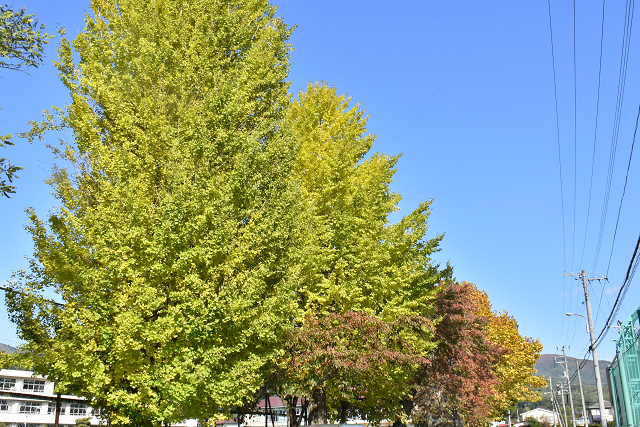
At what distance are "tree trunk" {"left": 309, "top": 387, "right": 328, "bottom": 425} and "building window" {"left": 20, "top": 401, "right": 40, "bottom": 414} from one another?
38309 millimetres

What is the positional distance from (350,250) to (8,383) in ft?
141

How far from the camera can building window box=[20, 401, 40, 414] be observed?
42.4 meters

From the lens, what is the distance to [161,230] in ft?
26.8

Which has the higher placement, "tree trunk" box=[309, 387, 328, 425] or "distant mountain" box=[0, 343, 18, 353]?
"distant mountain" box=[0, 343, 18, 353]

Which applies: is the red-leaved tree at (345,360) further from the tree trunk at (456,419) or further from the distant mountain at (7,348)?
the tree trunk at (456,419)

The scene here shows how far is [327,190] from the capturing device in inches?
591

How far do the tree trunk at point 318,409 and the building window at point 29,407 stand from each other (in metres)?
38.3

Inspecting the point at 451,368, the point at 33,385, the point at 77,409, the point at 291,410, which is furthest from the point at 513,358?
the point at 33,385

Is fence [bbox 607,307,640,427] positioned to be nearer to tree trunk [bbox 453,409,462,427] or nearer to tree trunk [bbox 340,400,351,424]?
tree trunk [bbox 340,400,351,424]

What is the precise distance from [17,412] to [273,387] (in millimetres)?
38442

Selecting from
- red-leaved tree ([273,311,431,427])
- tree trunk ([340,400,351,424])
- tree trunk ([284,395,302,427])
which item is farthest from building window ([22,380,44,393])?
red-leaved tree ([273,311,431,427])

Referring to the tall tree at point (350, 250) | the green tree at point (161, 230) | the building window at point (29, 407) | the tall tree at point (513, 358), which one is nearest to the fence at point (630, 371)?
the tall tree at point (350, 250)

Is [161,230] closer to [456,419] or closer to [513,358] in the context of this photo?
[456,419]

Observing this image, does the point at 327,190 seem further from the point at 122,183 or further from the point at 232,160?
the point at 122,183
